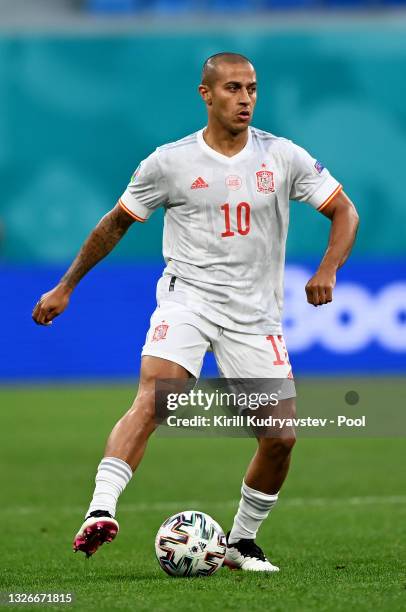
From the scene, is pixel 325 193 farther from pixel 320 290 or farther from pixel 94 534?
pixel 94 534

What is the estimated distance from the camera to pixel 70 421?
14.6 metres

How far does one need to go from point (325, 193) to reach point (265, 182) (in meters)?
0.31

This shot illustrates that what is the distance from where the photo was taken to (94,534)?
5.64 metres

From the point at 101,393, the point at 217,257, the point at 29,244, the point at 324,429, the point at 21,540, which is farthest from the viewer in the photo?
the point at 29,244

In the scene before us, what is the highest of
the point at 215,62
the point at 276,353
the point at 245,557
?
the point at 215,62

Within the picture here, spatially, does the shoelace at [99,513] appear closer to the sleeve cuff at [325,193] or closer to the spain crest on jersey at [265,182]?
the spain crest on jersey at [265,182]

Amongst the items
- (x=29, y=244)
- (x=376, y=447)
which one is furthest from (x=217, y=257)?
(x=29, y=244)

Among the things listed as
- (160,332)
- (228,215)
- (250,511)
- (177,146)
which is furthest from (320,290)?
(250,511)

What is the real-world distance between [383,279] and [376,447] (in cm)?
481

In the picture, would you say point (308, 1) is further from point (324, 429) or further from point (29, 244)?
point (324, 429)

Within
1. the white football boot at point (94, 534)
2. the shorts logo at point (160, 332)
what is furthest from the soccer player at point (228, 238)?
the white football boot at point (94, 534)

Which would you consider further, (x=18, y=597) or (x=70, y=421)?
(x=70, y=421)

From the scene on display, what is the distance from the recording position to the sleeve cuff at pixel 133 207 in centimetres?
660

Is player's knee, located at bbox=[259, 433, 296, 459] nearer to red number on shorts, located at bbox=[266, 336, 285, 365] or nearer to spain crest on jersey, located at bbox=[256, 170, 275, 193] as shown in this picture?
red number on shorts, located at bbox=[266, 336, 285, 365]
